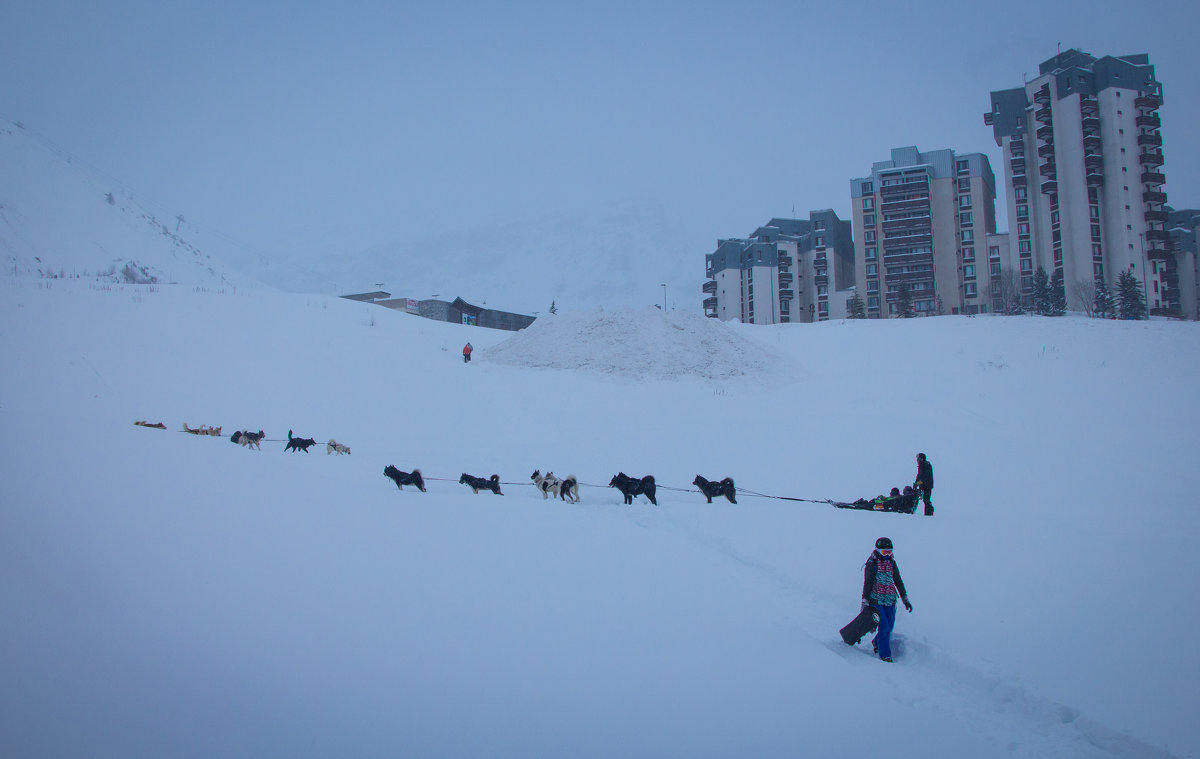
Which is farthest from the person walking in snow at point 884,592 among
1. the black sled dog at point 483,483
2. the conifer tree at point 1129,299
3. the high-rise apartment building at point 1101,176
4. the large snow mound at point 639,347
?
the high-rise apartment building at point 1101,176

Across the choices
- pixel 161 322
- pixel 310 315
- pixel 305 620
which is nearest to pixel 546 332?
pixel 310 315

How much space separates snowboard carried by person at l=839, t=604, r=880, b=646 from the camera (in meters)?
6.78

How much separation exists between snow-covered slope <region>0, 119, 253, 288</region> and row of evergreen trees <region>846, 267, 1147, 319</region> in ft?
197

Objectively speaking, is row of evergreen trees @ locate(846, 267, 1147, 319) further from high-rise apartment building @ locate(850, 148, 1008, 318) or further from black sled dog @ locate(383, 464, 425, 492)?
black sled dog @ locate(383, 464, 425, 492)

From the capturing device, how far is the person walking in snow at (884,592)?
22.1ft

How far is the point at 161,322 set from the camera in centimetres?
2562

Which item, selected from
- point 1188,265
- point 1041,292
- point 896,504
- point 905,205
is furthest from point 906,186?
point 896,504

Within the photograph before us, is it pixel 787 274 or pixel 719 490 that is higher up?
pixel 787 274

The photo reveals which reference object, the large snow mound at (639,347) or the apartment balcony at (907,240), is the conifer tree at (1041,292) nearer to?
the apartment balcony at (907,240)

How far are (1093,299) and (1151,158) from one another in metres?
14.6

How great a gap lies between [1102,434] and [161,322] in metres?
35.0

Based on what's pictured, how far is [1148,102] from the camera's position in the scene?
185 feet

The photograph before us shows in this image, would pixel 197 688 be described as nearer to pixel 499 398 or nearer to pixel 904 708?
pixel 904 708

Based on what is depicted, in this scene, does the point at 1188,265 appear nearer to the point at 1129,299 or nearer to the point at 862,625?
the point at 1129,299
